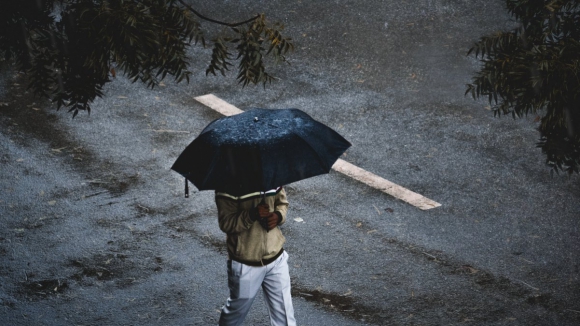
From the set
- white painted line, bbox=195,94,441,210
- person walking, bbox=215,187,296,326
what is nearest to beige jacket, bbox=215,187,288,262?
person walking, bbox=215,187,296,326

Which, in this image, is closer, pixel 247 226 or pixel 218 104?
pixel 247 226

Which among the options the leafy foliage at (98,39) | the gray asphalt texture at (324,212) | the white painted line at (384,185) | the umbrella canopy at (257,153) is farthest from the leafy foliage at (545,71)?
the white painted line at (384,185)

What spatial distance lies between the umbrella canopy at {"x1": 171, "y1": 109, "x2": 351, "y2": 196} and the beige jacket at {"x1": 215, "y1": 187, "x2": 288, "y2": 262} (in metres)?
0.22

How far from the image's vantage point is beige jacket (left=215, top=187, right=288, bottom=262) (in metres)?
5.39

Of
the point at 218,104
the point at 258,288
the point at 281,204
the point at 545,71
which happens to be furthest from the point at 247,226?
the point at 218,104

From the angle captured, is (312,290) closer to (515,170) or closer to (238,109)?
(515,170)

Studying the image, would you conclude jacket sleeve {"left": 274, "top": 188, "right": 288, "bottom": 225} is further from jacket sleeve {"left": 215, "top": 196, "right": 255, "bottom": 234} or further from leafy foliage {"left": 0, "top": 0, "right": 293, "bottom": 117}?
leafy foliage {"left": 0, "top": 0, "right": 293, "bottom": 117}

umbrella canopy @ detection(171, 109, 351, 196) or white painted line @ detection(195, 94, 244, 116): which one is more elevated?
umbrella canopy @ detection(171, 109, 351, 196)

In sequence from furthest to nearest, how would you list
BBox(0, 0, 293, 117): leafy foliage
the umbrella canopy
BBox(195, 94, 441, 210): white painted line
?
BBox(195, 94, 441, 210): white painted line < the umbrella canopy < BBox(0, 0, 293, 117): leafy foliage

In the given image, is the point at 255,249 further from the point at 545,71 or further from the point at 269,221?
the point at 545,71

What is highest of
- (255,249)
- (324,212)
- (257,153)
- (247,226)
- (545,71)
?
(545,71)

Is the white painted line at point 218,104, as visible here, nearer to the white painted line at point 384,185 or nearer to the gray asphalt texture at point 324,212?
the gray asphalt texture at point 324,212

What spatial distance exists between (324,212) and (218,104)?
10.8ft

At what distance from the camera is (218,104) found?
11.2m
